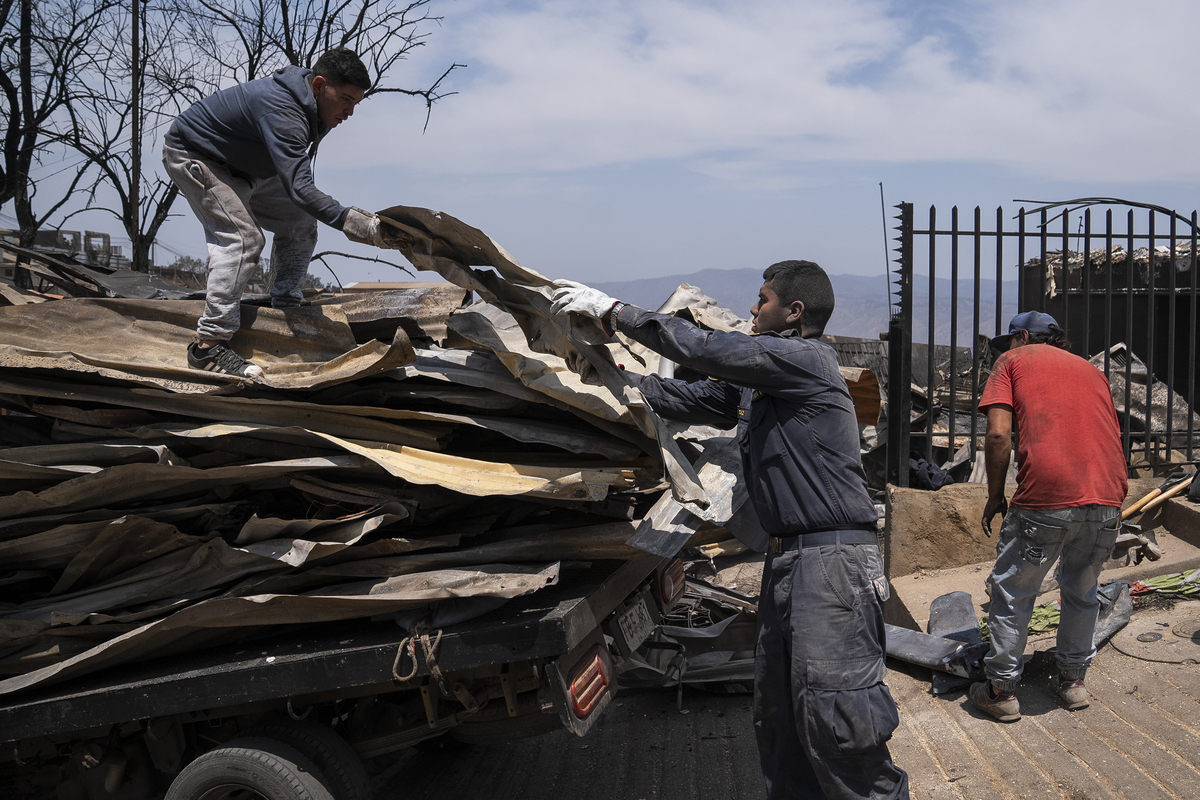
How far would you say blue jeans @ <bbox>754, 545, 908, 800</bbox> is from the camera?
2.63 m

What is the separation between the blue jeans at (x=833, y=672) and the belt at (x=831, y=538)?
23 millimetres

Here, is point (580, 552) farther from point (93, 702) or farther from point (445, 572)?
point (93, 702)

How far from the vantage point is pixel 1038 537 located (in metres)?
4.04

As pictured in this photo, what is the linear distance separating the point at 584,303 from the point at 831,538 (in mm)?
1134

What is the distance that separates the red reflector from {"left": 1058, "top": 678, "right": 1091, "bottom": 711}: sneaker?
2.61 meters

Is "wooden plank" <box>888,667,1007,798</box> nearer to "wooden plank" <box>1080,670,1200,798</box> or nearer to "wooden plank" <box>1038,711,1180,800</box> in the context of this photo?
"wooden plank" <box>1038,711,1180,800</box>

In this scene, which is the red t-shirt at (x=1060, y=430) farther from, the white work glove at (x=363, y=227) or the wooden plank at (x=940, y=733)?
the white work glove at (x=363, y=227)

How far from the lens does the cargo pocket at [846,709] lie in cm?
260

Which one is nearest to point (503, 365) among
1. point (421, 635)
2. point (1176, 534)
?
point (421, 635)

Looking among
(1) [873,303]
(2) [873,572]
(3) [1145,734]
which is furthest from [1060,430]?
(1) [873,303]

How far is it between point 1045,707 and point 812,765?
6.98ft

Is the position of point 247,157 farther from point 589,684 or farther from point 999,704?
point 999,704

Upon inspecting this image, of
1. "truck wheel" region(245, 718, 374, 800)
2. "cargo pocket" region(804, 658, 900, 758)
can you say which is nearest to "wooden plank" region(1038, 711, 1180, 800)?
"cargo pocket" region(804, 658, 900, 758)

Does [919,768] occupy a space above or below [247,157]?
below
